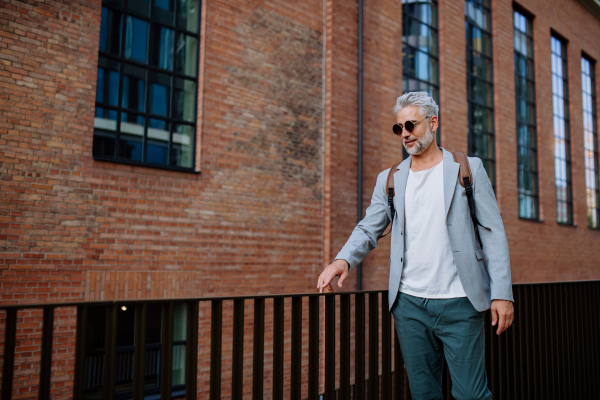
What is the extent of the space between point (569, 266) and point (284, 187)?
11546 mm

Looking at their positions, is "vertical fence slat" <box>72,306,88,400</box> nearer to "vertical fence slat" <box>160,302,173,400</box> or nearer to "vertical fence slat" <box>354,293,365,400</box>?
"vertical fence slat" <box>160,302,173,400</box>

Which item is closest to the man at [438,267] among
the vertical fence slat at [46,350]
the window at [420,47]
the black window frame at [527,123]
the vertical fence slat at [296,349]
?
the vertical fence slat at [296,349]

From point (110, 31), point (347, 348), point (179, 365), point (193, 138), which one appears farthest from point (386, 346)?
point (110, 31)

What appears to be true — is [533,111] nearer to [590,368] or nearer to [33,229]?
[590,368]

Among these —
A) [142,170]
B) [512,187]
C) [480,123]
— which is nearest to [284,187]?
[142,170]

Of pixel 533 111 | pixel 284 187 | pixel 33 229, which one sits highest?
pixel 533 111

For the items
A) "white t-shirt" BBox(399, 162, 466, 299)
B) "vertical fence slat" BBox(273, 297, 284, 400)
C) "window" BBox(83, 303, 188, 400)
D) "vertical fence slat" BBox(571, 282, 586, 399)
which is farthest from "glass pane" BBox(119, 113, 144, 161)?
"vertical fence slat" BBox(571, 282, 586, 399)

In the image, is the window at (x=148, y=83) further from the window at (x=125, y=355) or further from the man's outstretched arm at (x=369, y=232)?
the man's outstretched arm at (x=369, y=232)

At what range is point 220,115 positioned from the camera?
7574 millimetres

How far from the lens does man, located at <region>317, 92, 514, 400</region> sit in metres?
2.31

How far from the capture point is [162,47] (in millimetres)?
7395

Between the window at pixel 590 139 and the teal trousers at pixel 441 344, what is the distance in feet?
56.9

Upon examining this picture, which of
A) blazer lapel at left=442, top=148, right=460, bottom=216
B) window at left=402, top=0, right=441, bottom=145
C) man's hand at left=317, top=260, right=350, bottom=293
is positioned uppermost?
window at left=402, top=0, right=441, bottom=145

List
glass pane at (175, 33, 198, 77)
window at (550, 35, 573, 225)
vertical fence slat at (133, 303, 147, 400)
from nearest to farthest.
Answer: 1. vertical fence slat at (133, 303, 147, 400)
2. glass pane at (175, 33, 198, 77)
3. window at (550, 35, 573, 225)
